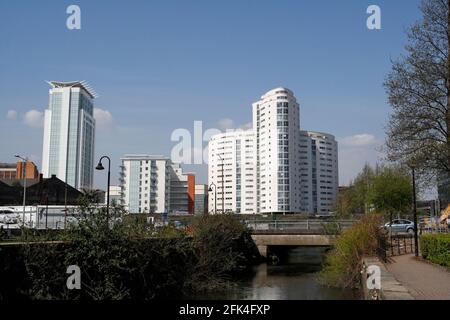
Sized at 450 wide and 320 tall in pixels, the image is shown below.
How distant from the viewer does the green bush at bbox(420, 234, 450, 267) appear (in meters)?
20.4

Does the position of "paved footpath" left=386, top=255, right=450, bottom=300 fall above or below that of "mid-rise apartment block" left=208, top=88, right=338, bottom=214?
below

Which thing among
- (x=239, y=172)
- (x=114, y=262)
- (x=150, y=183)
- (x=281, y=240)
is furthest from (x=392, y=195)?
(x=239, y=172)

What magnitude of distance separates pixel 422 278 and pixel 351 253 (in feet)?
19.2

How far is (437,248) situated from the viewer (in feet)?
71.7

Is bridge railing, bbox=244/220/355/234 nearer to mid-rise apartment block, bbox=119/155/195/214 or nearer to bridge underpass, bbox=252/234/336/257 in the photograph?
bridge underpass, bbox=252/234/336/257

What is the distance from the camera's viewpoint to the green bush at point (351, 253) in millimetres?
22797

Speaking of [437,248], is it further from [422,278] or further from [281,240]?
[281,240]

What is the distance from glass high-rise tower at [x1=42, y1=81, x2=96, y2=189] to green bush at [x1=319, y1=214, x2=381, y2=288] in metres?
100

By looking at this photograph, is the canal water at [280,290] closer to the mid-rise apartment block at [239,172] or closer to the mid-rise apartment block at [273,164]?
the mid-rise apartment block at [273,164]

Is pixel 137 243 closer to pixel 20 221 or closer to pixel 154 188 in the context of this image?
pixel 20 221

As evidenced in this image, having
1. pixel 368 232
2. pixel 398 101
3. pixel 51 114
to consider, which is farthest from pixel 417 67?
pixel 51 114

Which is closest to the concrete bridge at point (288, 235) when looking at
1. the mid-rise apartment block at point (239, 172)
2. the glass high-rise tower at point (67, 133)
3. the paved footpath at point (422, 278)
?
the paved footpath at point (422, 278)

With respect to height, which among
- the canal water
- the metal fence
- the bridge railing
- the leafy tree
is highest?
the leafy tree

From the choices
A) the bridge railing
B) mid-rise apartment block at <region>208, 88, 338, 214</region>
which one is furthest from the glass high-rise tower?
the bridge railing
